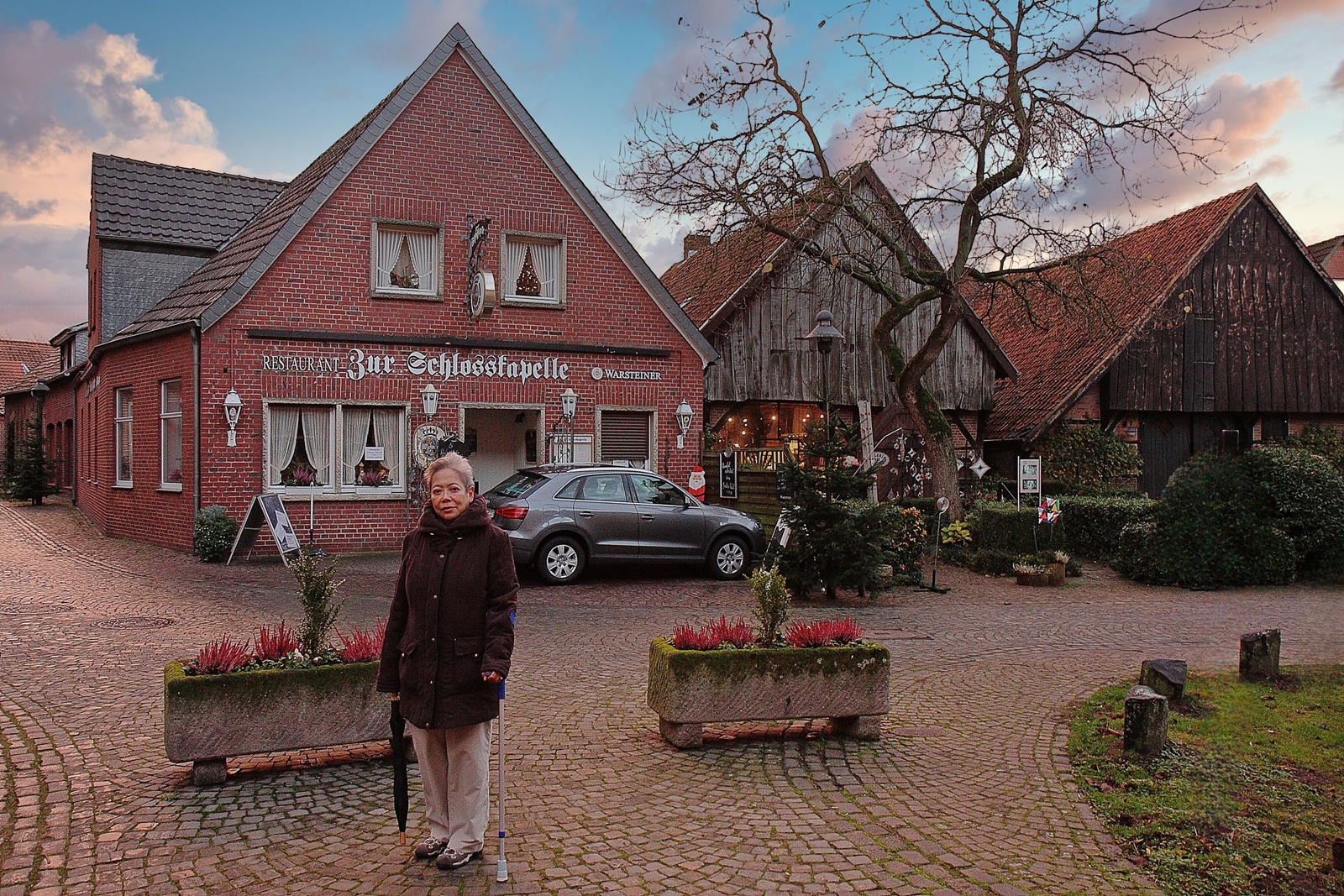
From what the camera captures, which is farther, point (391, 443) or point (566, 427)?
point (566, 427)

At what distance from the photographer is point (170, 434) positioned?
16891mm

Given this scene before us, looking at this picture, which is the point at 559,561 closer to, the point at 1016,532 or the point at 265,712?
the point at 1016,532

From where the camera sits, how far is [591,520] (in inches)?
539

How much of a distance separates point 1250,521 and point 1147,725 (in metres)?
10.9

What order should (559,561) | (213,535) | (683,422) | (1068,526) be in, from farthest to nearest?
(683,422), (1068,526), (213,535), (559,561)

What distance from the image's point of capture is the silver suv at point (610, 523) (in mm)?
13328

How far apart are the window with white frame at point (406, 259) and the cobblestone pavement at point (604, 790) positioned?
25.8 feet

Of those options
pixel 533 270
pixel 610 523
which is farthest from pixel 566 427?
pixel 610 523

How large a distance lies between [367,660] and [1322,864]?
4.86m

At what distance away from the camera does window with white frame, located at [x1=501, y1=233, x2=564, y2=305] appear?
17.8m

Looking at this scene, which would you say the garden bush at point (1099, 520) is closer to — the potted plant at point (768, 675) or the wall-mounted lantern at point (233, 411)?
the potted plant at point (768, 675)

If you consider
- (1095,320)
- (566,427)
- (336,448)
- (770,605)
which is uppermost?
(1095,320)

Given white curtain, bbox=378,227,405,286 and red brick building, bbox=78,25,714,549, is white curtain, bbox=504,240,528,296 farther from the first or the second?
white curtain, bbox=378,227,405,286

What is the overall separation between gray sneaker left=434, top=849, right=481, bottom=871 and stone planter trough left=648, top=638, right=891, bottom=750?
1879 mm
